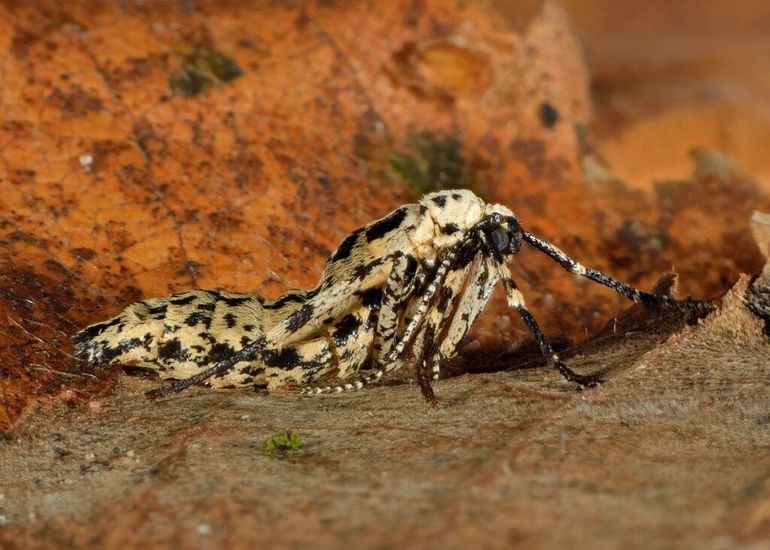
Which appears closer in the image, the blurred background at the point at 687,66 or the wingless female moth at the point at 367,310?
the wingless female moth at the point at 367,310

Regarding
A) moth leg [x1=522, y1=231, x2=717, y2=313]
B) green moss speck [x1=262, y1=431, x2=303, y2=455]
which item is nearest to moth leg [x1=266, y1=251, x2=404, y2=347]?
moth leg [x1=522, y1=231, x2=717, y2=313]

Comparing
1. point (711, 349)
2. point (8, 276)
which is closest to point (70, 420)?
point (8, 276)

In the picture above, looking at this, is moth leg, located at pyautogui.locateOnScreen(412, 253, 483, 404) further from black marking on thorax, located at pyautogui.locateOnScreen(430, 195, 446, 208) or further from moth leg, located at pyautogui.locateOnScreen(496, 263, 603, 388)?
black marking on thorax, located at pyautogui.locateOnScreen(430, 195, 446, 208)

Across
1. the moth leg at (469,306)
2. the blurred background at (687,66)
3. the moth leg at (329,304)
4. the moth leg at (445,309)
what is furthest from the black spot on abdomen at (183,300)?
the blurred background at (687,66)

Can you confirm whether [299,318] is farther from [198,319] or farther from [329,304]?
[198,319]

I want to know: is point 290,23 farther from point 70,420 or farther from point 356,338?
point 70,420

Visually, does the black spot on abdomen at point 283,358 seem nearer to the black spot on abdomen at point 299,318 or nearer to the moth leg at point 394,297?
the black spot on abdomen at point 299,318

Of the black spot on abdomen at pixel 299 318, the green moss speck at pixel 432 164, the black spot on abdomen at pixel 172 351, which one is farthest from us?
the green moss speck at pixel 432 164
